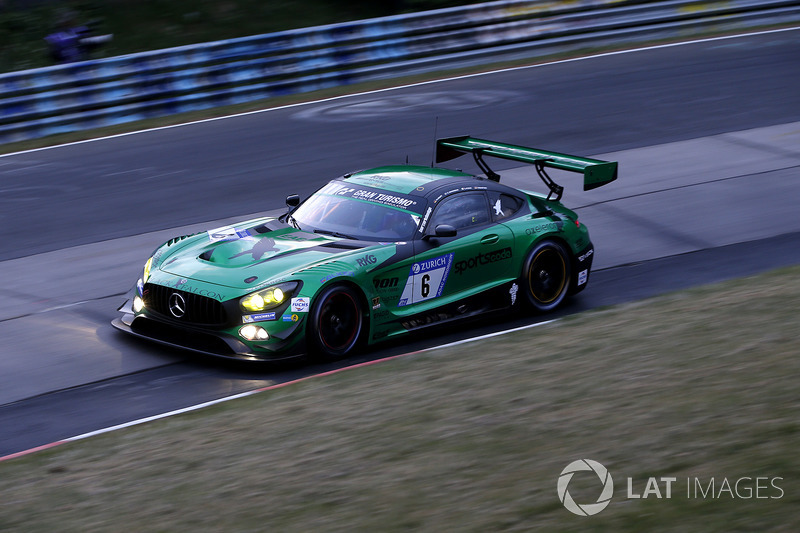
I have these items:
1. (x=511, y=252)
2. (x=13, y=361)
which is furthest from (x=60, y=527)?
(x=511, y=252)

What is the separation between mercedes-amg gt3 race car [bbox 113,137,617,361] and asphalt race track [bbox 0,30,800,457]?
295 mm

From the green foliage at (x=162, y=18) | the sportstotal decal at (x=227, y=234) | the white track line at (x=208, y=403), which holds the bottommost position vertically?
the white track line at (x=208, y=403)

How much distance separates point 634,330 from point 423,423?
106 inches

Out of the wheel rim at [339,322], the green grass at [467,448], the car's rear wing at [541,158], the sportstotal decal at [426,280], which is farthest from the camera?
the car's rear wing at [541,158]

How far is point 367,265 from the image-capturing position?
8875 millimetres

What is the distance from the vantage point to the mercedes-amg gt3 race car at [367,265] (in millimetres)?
8367

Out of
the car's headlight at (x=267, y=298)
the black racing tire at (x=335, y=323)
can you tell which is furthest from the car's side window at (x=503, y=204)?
the car's headlight at (x=267, y=298)

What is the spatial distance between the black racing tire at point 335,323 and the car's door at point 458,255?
0.53 meters

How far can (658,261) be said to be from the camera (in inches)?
469

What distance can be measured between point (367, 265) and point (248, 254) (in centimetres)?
106

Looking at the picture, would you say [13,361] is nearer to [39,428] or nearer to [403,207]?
[39,428]

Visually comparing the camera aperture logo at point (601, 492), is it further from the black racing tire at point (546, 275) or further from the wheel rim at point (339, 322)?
the black racing tire at point (546, 275)

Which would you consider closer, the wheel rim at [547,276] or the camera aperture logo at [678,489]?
the camera aperture logo at [678,489]

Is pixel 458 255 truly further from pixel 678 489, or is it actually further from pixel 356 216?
pixel 678 489
